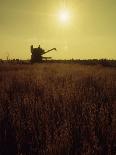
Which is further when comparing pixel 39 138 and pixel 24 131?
pixel 24 131

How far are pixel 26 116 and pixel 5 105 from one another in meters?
0.98

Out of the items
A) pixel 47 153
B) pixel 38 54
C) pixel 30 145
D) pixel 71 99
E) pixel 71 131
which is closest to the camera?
pixel 47 153

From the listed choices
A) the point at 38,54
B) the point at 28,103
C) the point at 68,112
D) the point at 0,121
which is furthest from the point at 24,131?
the point at 38,54

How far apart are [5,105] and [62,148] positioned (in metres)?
2.50

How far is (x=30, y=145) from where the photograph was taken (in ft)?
11.7

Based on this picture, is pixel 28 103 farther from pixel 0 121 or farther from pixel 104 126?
pixel 104 126

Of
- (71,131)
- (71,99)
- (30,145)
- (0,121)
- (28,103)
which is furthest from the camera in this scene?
(71,99)

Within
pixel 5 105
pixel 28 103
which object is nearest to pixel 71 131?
pixel 28 103

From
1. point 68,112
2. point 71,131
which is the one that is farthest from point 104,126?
point 68,112

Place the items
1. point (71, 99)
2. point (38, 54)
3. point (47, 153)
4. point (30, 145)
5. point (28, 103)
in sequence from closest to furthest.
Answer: point (47, 153) → point (30, 145) → point (28, 103) → point (71, 99) → point (38, 54)

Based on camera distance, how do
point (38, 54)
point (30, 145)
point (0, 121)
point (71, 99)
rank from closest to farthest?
point (30, 145), point (0, 121), point (71, 99), point (38, 54)

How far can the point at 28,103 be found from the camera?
5230 millimetres

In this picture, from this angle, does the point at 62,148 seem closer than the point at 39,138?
Yes

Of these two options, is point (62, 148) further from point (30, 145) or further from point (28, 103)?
point (28, 103)
